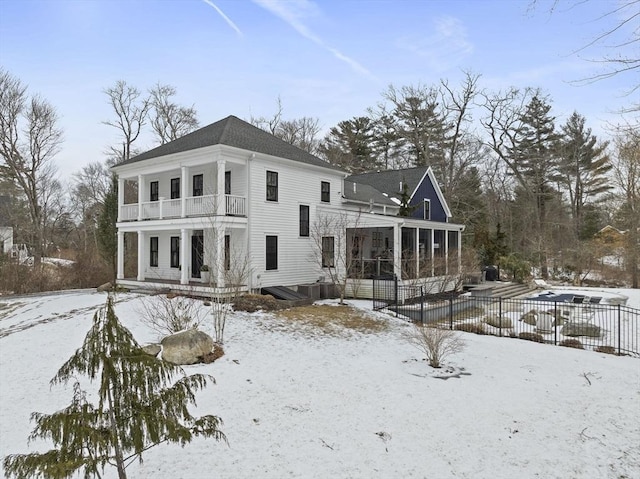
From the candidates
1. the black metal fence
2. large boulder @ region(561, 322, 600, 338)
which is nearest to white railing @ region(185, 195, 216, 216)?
the black metal fence

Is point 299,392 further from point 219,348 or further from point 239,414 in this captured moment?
point 219,348

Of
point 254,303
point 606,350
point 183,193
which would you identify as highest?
point 183,193

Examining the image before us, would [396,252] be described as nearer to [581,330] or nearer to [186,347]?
[581,330]

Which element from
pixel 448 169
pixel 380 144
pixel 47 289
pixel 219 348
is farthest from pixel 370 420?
pixel 380 144

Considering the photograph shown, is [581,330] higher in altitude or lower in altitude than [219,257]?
lower

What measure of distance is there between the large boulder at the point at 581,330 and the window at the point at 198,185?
51.5ft

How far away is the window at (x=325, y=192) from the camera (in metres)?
21.1

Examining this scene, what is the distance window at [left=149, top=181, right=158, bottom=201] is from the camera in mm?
21422

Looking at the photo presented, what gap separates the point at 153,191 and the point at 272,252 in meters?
7.92

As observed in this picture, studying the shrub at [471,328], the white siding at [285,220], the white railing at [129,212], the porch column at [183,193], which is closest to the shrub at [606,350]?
the shrub at [471,328]

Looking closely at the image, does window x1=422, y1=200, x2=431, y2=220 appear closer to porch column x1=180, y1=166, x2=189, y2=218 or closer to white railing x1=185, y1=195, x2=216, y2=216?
white railing x1=185, y1=195, x2=216, y2=216

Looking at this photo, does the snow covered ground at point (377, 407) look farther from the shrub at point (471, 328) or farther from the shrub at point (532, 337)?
the shrub at point (471, 328)

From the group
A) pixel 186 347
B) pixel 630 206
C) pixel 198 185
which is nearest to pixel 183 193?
pixel 198 185

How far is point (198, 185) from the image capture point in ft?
64.2
